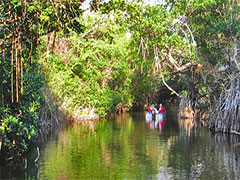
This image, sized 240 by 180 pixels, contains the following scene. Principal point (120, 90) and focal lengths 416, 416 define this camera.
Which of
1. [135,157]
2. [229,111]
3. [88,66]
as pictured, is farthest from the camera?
[88,66]

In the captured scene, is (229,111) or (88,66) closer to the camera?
(229,111)

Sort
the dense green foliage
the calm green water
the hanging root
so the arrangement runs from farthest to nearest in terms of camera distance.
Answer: the dense green foliage → the hanging root → the calm green water

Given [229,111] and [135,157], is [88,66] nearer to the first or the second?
[229,111]

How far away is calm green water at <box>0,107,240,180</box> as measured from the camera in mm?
10836

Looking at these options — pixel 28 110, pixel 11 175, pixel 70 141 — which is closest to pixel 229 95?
pixel 70 141

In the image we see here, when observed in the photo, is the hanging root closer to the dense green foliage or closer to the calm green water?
the calm green water

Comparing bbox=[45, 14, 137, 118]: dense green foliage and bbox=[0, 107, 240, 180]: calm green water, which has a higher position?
bbox=[45, 14, 137, 118]: dense green foliage

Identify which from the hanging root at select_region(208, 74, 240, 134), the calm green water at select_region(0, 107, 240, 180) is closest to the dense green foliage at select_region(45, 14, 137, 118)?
the calm green water at select_region(0, 107, 240, 180)

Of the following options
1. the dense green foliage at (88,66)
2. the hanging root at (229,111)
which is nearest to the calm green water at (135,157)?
the hanging root at (229,111)

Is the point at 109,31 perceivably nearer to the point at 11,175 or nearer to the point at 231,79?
the point at 231,79

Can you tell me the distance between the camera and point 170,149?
15023mm

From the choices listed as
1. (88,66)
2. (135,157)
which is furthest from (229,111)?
(88,66)

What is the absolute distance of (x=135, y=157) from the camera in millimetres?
13281

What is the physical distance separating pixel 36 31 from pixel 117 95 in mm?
22767
